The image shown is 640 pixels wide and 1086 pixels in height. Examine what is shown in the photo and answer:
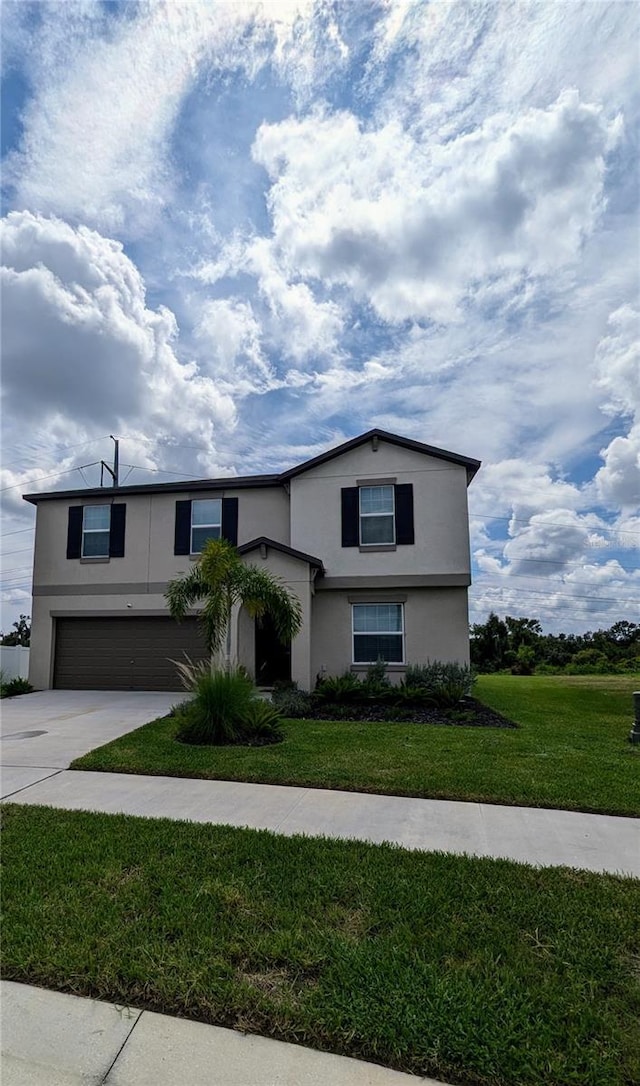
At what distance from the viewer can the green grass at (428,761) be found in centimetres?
628

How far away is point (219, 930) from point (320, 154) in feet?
37.7

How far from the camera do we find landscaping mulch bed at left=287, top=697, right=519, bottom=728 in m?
11.2

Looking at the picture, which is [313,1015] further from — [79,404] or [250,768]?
[79,404]

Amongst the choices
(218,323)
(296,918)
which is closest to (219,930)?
(296,918)

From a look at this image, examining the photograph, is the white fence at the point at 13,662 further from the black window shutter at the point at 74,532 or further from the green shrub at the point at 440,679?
the green shrub at the point at 440,679

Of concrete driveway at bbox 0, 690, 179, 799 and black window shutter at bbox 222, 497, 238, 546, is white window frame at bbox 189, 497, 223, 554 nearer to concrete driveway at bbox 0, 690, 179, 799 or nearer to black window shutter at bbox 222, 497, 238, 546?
black window shutter at bbox 222, 497, 238, 546

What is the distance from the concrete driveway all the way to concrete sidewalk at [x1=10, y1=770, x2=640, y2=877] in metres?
0.93

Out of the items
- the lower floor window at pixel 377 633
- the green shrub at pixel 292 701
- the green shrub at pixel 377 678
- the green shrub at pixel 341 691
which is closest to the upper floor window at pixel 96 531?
the green shrub at pixel 292 701

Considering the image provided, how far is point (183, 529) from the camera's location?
16641 mm

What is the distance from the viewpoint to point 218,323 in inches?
537

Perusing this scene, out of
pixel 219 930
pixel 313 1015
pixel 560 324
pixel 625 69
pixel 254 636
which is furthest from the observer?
pixel 254 636

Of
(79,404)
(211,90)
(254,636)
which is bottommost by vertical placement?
(254,636)

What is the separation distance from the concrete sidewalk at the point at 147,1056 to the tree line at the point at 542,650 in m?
26.9

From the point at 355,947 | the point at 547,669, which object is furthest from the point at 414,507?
the point at 547,669
